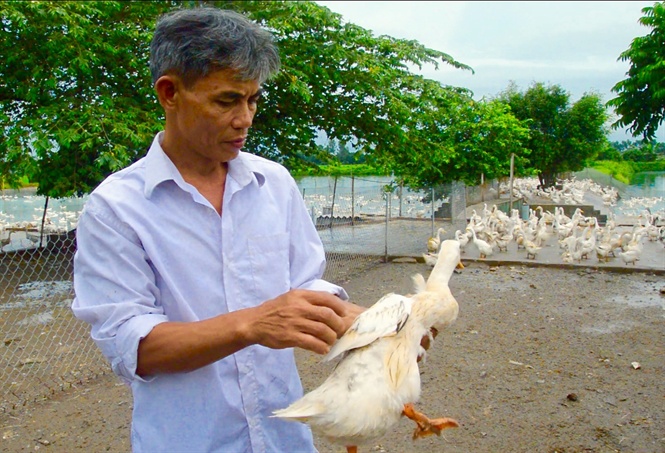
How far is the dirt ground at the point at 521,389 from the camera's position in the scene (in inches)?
156

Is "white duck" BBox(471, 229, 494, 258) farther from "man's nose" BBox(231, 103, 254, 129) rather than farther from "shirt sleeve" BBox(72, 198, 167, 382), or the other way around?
"shirt sleeve" BBox(72, 198, 167, 382)

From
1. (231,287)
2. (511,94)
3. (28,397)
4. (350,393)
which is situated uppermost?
(511,94)

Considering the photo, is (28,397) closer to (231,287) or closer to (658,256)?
(231,287)

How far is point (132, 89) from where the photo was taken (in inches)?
354

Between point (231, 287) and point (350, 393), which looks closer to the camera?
point (231, 287)

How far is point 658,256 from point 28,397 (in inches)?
466

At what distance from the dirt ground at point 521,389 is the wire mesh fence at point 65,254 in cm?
55

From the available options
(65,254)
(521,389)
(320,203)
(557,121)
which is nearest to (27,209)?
(320,203)

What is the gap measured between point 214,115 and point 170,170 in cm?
18

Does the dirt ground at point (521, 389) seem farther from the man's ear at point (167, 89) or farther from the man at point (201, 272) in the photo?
the man's ear at point (167, 89)

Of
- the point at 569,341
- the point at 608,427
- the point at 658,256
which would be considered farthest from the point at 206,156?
the point at 658,256

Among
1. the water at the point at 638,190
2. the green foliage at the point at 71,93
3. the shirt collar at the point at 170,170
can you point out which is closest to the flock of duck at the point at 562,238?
the green foliage at the point at 71,93

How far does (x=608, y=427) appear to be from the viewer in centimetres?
414

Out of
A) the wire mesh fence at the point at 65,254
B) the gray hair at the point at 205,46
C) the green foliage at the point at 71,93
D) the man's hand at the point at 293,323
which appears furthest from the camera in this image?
the green foliage at the point at 71,93
